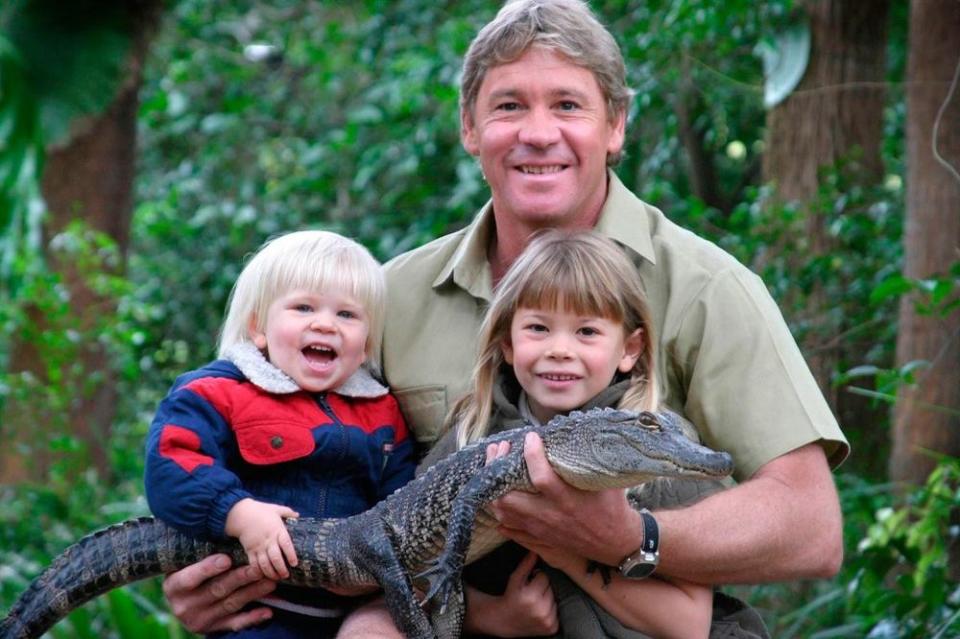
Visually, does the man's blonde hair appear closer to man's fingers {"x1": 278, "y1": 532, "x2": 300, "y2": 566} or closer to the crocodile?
the crocodile

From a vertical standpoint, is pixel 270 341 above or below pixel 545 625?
above

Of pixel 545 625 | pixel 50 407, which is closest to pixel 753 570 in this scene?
pixel 545 625

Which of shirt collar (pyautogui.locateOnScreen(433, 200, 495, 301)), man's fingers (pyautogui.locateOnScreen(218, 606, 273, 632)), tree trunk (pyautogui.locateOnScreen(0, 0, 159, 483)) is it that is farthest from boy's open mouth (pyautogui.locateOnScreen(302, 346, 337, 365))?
tree trunk (pyautogui.locateOnScreen(0, 0, 159, 483))

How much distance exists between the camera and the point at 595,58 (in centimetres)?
346

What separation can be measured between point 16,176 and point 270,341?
1732 millimetres

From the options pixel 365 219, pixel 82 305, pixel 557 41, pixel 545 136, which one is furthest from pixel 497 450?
pixel 365 219

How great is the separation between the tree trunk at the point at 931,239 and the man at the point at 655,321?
2.33 m

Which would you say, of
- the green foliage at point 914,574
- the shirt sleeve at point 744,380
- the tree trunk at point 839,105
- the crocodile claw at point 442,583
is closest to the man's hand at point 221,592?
the crocodile claw at point 442,583

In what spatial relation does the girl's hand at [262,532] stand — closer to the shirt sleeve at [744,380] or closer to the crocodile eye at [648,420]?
the crocodile eye at [648,420]

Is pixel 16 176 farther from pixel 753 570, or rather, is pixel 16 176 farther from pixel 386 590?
pixel 753 570

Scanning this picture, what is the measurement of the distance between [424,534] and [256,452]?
0.46 meters

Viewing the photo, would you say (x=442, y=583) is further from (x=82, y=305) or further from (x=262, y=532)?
(x=82, y=305)

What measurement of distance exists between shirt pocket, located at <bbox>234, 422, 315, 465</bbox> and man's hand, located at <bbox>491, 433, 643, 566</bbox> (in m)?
0.56

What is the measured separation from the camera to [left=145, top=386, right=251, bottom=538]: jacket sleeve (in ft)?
10.1
